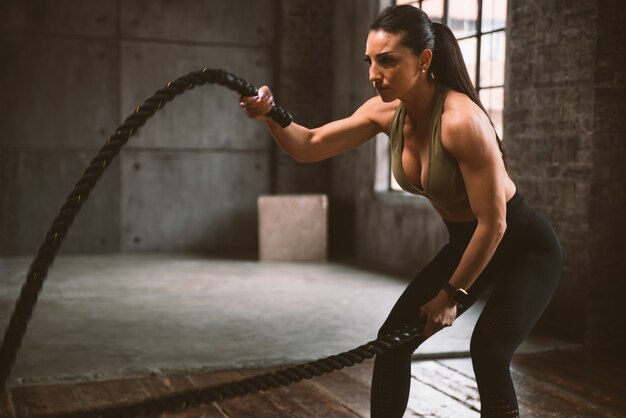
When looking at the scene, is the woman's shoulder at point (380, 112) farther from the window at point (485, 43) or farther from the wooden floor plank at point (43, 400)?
the window at point (485, 43)

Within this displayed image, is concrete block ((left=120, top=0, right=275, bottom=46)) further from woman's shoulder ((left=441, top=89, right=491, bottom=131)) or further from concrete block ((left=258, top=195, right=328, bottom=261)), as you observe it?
woman's shoulder ((left=441, top=89, right=491, bottom=131))

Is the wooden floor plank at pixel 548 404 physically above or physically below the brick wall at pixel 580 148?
below

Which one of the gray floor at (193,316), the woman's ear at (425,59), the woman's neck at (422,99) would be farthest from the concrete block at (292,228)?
the woman's ear at (425,59)

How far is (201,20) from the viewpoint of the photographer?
9445 mm

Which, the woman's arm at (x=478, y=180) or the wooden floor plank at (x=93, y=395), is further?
the wooden floor plank at (x=93, y=395)

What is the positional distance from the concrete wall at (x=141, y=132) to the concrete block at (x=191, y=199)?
0.01 meters

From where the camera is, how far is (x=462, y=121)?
2488mm

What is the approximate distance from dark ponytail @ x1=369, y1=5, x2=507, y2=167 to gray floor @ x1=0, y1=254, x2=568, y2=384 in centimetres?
238

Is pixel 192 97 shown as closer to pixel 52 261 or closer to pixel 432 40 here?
pixel 432 40

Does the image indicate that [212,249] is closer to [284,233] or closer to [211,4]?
[284,233]

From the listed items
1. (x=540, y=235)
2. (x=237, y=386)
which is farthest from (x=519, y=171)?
(x=237, y=386)

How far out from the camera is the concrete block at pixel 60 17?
8.68m

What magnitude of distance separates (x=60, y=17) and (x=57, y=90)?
2.43 ft

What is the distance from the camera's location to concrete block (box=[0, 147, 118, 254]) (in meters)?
8.80
